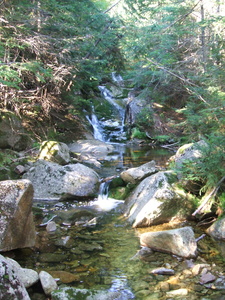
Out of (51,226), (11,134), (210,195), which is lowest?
(51,226)

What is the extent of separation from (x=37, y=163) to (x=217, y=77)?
21.1 ft

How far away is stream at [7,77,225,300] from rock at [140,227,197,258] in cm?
13

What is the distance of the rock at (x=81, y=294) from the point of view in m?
3.50

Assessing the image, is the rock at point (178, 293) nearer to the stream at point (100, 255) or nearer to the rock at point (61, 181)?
the stream at point (100, 255)

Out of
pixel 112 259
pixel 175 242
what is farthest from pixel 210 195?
pixel 112 259

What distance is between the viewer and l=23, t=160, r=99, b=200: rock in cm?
795

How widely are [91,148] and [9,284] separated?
10718 mm

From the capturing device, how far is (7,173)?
8203 mm

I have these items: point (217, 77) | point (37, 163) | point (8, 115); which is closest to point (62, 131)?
point (8, 115)

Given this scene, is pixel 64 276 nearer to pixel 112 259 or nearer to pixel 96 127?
pixel 112 259

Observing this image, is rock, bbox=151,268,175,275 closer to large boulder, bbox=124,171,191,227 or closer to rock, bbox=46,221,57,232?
large boulder, bbox=124,171,191,227

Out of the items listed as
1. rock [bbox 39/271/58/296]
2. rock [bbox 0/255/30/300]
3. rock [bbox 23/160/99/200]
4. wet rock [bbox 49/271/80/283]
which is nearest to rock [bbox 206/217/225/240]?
wet rock [bbox 49/271/80/283]

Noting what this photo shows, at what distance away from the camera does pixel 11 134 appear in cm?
1080

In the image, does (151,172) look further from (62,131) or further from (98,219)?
(62,131)
